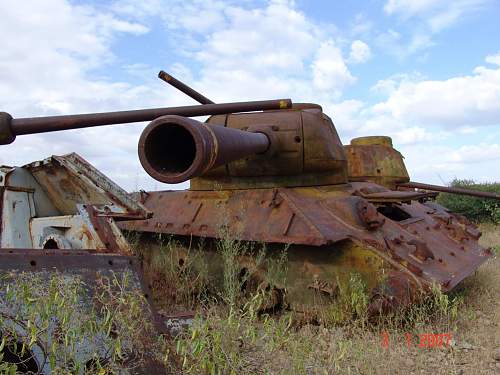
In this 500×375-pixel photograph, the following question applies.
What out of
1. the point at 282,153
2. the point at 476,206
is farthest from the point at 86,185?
the point at 476,206

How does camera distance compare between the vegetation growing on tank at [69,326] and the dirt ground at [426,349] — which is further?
the dirt ground at [426,349]

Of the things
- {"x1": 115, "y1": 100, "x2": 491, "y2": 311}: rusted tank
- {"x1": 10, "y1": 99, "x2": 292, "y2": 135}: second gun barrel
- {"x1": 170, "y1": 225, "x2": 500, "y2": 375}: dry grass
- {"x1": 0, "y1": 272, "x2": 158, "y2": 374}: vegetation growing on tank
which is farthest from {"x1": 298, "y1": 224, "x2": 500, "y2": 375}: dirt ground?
{"x1": 10, "y1": 99, "x2": 292, "y2": 135}: second gun barrel

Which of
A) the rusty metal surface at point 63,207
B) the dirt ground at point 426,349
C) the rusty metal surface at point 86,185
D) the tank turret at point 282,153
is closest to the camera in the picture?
the rusty metal surface at point 63,207

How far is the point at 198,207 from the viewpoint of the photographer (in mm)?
6160

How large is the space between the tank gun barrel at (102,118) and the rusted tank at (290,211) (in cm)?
1

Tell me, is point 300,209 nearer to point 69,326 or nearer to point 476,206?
point 69,326

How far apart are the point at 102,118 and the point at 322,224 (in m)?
2.33

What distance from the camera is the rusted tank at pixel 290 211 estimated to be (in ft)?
14.3

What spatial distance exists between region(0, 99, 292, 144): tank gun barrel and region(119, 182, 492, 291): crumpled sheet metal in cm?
121

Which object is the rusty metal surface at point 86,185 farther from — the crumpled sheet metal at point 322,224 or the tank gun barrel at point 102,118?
the crumpled sheet metal at point 322,224

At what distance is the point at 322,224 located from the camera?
514 centimetres

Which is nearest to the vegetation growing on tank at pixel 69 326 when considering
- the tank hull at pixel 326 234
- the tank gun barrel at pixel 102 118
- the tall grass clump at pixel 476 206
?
the tank gun barrel at pixel 102 118

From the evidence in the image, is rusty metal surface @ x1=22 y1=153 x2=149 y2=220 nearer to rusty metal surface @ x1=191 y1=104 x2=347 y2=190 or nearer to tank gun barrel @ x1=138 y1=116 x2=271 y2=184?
tank gun barrel @ x1=138 y1=116 x2=271 y2=184

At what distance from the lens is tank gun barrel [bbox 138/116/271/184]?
158 inches
